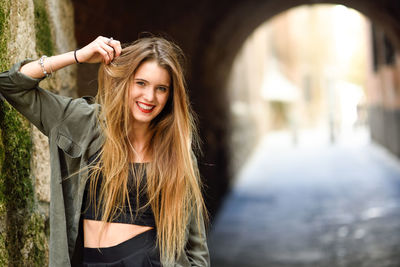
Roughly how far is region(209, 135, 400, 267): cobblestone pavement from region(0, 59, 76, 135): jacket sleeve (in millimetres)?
3369

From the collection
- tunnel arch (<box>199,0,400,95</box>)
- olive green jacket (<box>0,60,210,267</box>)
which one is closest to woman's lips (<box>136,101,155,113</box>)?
olive green jacket (<box>0,60,210,267</box>)

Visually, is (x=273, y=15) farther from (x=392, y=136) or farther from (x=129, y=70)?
(x=129, y=70)

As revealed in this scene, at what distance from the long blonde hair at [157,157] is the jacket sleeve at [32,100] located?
15 centimetres

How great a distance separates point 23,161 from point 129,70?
1.84 ft

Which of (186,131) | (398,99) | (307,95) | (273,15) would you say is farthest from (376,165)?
(307,95)

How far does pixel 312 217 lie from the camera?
6.62m

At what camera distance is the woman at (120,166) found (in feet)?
5.52

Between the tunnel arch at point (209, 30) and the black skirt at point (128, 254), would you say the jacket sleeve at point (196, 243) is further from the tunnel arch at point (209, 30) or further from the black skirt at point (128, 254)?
the tunnel arch at point (209, 30)

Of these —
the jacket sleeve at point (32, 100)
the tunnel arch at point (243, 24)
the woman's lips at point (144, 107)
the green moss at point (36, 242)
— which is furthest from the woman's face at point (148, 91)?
the tunnel arch at point (243, 24)

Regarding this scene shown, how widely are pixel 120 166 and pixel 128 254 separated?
29cm

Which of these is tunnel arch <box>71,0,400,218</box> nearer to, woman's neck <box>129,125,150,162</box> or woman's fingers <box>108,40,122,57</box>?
woman's neck <box>129,125,150,162</box>

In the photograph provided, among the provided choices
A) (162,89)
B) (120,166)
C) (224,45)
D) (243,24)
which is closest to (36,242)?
(120,166)

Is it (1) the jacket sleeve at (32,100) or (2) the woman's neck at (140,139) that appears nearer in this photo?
(1) the jacket sleeve at (32,100)

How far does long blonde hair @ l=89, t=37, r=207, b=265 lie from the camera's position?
5.67ft
